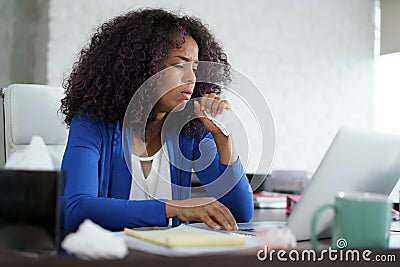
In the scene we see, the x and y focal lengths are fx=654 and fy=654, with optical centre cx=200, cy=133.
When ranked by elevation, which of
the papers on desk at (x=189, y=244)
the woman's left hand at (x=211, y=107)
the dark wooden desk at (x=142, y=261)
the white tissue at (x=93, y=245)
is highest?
the woman's left hand at (x=211, y=107)

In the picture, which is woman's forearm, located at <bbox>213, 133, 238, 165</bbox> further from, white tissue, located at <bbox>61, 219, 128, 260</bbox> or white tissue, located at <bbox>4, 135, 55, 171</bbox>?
white tissue, located at <bbox>61, 219, 128, 260</bbox>

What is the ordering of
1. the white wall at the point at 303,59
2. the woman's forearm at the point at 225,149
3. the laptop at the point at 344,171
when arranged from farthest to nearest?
the white wall at the point at 303,59
the woman's forearm at the point at 225,149
the laptop at the point at 344,171

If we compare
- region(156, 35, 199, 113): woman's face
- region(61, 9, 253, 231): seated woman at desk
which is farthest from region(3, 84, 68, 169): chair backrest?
region(156, 35, 199, 113): woman's face

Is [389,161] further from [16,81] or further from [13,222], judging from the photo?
[16,81]

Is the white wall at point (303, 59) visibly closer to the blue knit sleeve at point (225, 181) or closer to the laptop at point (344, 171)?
the blue knit sleeve at point (225, 181)

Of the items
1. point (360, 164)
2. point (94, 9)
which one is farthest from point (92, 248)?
point (94, 9)

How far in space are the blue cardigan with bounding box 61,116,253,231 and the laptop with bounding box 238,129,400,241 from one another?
1.11 feet

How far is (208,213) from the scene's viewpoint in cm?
129

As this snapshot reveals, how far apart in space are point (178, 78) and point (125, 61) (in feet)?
0.55

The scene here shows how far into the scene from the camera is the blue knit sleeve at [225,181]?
1.71 m

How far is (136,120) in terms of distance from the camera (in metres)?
1.86

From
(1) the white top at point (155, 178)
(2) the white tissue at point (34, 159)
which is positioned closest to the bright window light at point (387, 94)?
(1) the white top at point (155, 178)

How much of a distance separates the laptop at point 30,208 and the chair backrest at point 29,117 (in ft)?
3.65

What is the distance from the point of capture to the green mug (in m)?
0.96
